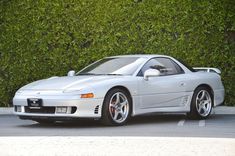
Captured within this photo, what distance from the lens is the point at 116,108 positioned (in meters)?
12.4

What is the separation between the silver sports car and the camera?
1215 cm

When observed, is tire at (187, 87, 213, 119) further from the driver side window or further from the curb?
the curb

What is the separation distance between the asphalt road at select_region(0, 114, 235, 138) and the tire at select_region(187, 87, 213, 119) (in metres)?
0.17

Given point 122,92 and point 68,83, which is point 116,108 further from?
point 68,83

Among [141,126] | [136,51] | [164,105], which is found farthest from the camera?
[136,51]

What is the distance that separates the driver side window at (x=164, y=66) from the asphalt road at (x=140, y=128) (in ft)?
3.18

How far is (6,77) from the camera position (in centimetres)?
1697

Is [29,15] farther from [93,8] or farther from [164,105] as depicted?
[164,105]

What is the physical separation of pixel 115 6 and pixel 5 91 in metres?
3.34

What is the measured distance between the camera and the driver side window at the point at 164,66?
13558 mm
